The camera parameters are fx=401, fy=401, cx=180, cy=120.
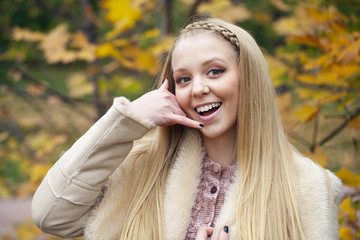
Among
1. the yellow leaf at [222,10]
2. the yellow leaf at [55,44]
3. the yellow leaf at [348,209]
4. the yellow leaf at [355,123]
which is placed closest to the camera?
the yellow leaf at [348,209]

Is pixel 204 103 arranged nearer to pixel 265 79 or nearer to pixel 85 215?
pixel 265 79

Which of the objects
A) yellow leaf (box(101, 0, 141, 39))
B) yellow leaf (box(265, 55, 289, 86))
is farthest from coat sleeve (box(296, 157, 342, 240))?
yellow leaf (box(101, 0, 141, 39))

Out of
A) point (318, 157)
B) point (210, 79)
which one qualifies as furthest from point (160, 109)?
point (318, 157)

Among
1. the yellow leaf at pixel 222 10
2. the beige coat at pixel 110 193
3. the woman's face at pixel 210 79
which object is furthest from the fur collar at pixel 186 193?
the yellow leaf at pixel 222 10

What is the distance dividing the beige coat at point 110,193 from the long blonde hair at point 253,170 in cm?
5

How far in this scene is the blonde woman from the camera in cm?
181

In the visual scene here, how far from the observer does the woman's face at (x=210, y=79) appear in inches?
73.5

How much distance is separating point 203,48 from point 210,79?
5.9 inches

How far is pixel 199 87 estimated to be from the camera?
72.7 inches

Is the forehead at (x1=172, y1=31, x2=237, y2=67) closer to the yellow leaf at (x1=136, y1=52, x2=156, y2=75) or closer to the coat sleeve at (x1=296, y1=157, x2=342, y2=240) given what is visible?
the coat sleeve at (x1=296, y1=157, x2=342, y2=240)

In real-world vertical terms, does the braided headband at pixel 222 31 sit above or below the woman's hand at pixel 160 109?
above

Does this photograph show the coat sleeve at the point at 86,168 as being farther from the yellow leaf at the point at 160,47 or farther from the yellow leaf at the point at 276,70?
the yellow leaf at the point at 276,70

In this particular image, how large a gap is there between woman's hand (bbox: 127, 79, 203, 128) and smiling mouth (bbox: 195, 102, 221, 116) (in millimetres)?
76

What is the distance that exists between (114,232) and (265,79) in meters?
1.05
